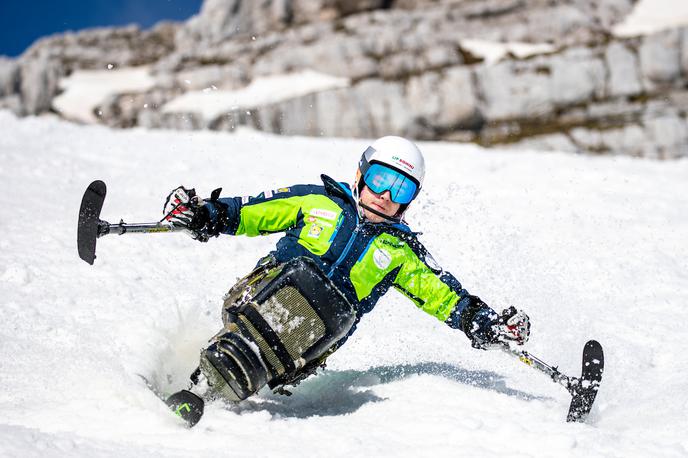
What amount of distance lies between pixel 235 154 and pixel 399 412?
11.0 m

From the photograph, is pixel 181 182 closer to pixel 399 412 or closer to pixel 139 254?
pixel 139 254

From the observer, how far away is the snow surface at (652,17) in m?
82.8

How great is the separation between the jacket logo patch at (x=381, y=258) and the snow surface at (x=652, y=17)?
283 feet

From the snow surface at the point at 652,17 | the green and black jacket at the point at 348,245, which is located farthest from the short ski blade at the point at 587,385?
the snow surface at the point at 652,17

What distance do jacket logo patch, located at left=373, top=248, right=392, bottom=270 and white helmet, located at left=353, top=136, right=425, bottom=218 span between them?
397 millimetres

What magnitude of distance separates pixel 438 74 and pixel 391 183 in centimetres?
6990

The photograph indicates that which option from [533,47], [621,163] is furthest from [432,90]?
[621,163]

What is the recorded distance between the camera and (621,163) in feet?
47.1

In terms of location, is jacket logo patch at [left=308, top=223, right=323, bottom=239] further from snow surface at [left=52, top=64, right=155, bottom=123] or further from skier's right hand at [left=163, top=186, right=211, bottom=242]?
snow surface at [left=52, top=64, right=155, bottom=123]

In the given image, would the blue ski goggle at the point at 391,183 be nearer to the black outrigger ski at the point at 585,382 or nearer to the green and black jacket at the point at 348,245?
the green and black jacket at the point at 348,245

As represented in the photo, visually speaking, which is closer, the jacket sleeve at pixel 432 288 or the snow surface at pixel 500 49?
the jacket sleeve at pixel 432 288

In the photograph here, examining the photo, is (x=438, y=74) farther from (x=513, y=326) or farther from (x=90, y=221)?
(x=90, y=221)

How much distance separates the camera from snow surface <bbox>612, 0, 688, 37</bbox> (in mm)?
82750

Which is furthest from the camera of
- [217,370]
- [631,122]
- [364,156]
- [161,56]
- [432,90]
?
[161,56]
